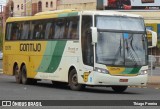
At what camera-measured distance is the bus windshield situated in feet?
77.6

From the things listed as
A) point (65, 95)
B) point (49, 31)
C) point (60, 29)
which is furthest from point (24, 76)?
point (65, 95)

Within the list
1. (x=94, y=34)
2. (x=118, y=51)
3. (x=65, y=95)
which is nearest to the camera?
(x=65, y=95)

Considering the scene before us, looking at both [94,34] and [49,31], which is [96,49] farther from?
[49,31]

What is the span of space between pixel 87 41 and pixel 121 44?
142 centimetres

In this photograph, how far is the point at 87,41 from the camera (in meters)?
24.0

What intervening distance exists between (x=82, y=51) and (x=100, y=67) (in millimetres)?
1201

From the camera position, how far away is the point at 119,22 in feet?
79.7

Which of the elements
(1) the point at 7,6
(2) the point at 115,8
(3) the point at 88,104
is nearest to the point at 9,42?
(3) the point at 88,104

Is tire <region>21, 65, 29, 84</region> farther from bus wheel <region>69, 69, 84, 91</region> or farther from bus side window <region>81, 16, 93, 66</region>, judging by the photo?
bus side window <region>81, 16, 93, 66</region>

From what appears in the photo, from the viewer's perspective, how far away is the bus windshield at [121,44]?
23641 millimetres

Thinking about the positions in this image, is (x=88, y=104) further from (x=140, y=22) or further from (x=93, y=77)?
(x=140, y=22)

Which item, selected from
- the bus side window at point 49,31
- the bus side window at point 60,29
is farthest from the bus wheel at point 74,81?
the bus side window at point 49,31

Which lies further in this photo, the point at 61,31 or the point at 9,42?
the point at 9,42

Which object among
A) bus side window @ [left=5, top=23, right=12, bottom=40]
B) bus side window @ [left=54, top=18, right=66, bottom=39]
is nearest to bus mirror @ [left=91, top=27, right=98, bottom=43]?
bus side window @ [left=54, top=18, right=66, bottom=39]
